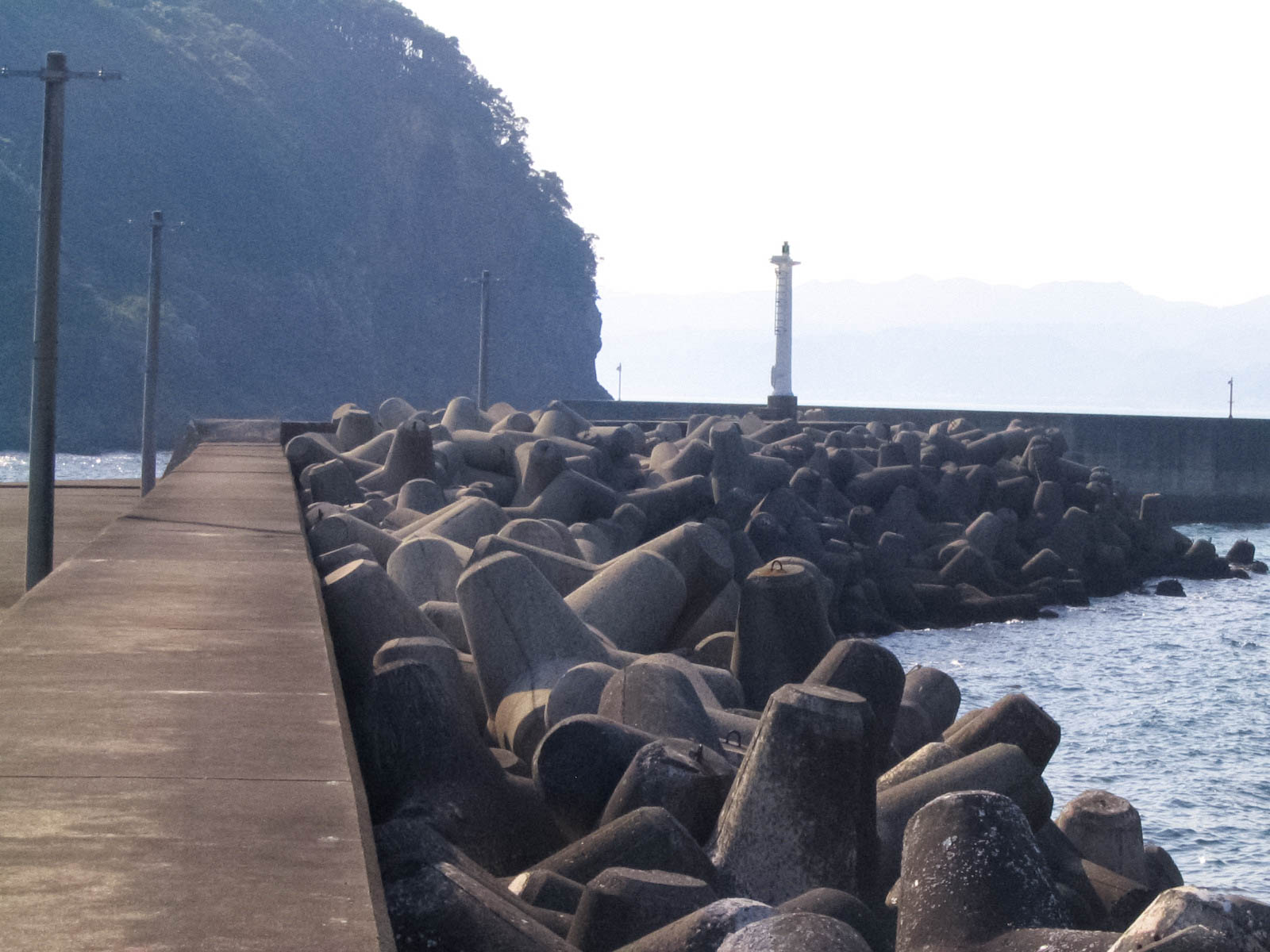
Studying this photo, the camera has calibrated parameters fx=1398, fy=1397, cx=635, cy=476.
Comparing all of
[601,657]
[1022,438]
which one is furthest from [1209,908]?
[1022,438]

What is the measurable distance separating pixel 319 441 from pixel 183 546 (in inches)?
313

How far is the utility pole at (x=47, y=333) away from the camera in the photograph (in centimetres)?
741

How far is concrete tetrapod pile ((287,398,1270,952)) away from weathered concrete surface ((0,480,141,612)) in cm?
161

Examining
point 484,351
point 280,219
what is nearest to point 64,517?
point 484,351

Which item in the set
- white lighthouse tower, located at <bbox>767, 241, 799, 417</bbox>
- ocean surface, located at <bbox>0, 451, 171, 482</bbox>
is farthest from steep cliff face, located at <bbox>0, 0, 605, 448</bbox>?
white lighthouse tower, located at <bbox>767, 241, 799, 417</bbox>

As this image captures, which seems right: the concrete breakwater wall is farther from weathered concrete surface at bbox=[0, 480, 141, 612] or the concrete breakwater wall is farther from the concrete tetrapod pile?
the concrete tetrapod pile

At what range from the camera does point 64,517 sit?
35.6ft

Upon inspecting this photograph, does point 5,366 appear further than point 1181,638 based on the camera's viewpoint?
Yes

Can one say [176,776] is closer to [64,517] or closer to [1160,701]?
[64,517]

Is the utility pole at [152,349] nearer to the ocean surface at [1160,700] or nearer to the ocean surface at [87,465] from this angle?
the ocean surface at [1160,700]

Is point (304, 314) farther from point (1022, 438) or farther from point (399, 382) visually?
point (1022, 438)

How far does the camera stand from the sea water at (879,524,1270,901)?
8.98m

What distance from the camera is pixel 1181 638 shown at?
16.7m

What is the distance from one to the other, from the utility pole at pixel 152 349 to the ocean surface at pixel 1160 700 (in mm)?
8333
